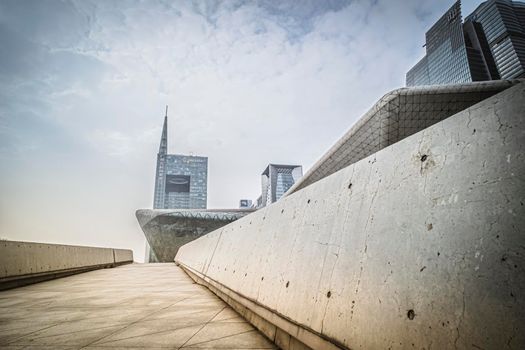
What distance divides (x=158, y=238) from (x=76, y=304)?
25.4 metres

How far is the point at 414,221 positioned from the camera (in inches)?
37.2

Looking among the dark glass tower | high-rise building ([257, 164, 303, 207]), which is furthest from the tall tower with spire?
the dark glass tower

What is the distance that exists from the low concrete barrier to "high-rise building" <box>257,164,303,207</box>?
101041 millimetres

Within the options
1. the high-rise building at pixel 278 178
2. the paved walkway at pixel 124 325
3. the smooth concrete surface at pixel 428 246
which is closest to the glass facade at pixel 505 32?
the high-rise building at pixel 278 178

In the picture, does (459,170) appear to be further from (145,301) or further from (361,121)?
(361,121)

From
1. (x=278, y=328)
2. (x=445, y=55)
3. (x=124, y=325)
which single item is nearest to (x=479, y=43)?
(x=445, y=55)

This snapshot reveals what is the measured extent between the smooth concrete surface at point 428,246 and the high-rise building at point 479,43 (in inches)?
3950

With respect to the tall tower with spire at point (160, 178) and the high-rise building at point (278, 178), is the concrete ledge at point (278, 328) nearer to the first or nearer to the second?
the high-rise building at point (278, 178)

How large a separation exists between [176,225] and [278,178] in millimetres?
89795

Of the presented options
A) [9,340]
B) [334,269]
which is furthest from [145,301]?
[334,269]

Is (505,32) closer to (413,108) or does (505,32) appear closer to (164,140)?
(413,108)

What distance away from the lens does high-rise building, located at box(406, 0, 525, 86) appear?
79.0 metres

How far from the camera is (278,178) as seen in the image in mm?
113438

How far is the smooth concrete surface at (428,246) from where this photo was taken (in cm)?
66
